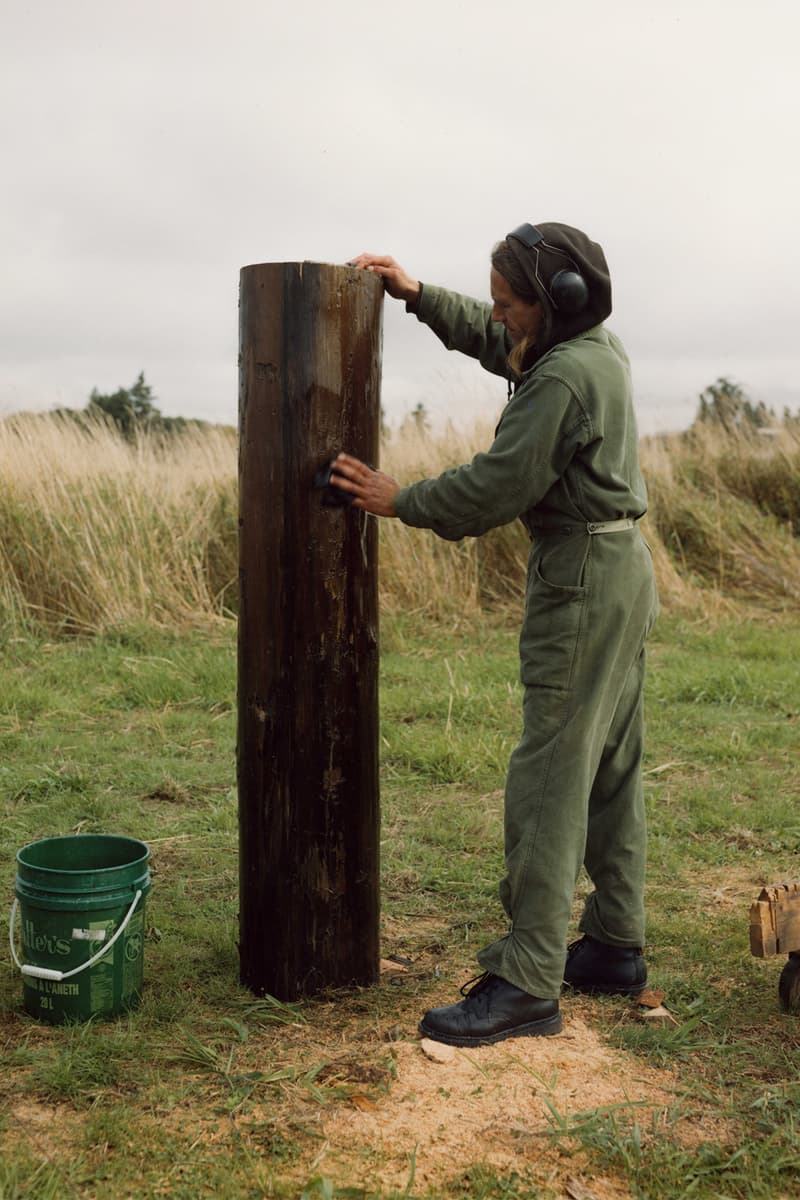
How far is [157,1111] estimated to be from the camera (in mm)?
2818

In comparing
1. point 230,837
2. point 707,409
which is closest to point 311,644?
point 230,837

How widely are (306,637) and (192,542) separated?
6540mm

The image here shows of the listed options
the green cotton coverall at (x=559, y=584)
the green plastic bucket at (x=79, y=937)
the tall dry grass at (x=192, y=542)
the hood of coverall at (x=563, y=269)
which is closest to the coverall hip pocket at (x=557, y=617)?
the green cotton coverall at (x=559, y=584)

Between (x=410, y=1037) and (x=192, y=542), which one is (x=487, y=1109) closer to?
(x=410, y=1037)

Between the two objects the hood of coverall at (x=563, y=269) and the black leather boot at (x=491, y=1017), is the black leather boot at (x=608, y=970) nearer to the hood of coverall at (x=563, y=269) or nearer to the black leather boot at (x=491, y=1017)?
the black leather boot at (x=491, y=1017)

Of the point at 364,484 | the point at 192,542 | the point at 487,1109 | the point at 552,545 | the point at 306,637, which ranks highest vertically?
the point at 364,484

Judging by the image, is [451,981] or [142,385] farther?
[142,385]

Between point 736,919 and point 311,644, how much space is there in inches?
74.3

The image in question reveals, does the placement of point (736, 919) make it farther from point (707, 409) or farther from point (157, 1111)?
point (707, 409)

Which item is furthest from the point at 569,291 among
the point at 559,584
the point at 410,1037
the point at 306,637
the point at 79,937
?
the point at 79,937

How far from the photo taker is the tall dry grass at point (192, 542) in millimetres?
9156

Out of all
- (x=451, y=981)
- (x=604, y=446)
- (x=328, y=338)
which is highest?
(x=328, y=338)

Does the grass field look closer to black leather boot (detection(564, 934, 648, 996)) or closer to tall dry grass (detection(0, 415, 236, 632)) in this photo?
black leather boot (detection(564, 934, 648, 996))

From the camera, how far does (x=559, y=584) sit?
318 centimetres
